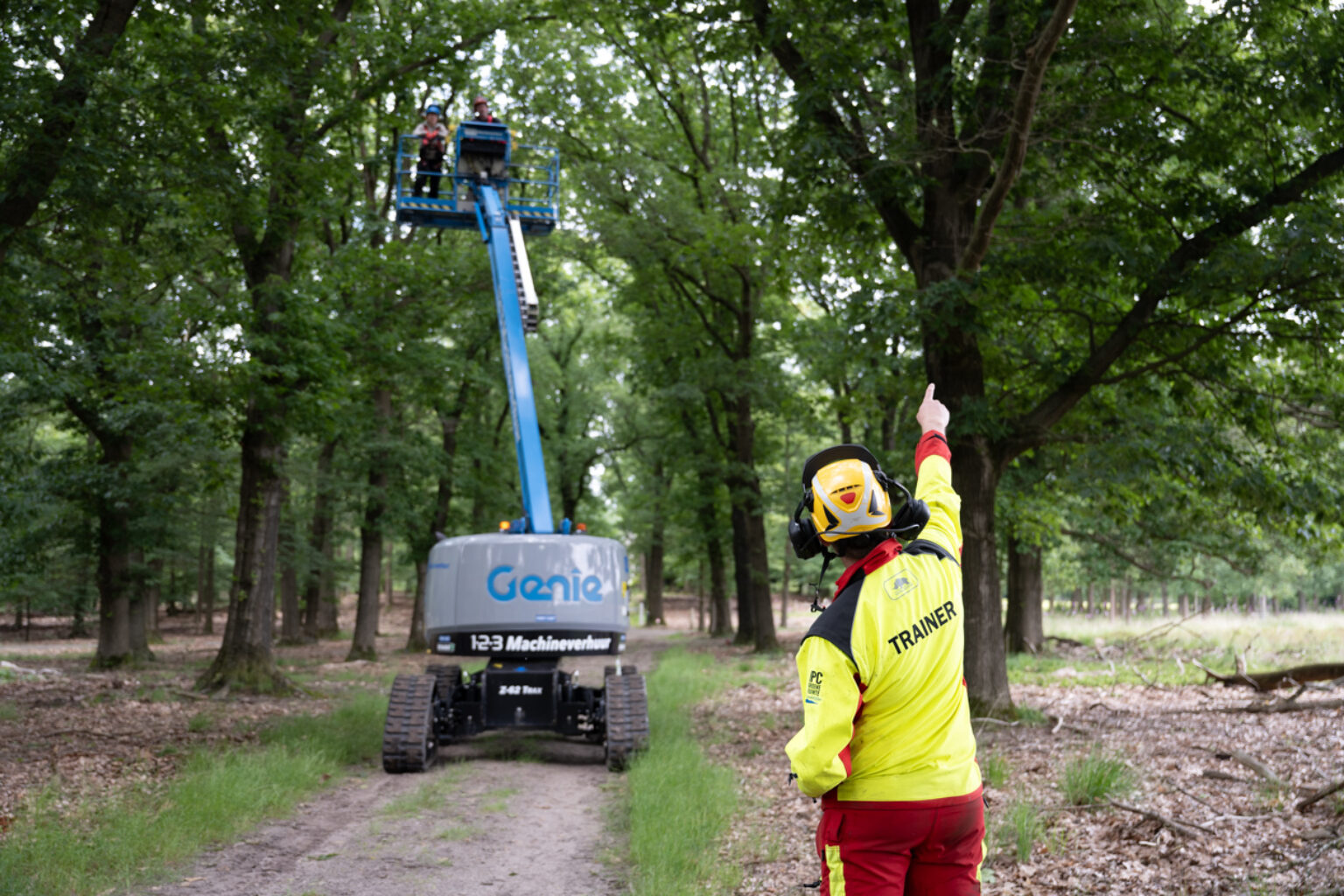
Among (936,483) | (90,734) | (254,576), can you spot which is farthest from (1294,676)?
(254,576)

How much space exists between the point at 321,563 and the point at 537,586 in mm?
19758

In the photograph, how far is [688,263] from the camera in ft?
78.3

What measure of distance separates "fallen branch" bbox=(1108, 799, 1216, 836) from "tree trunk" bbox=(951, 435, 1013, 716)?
15.5 ft

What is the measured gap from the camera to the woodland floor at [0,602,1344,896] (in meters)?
5.92

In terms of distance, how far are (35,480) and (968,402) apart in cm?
1699

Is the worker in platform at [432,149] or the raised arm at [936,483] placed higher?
the worker in platform at [432,149]

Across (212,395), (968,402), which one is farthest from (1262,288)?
(212,395)

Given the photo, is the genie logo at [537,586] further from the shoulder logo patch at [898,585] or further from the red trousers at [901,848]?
the shoulder logo patch at [898,585]

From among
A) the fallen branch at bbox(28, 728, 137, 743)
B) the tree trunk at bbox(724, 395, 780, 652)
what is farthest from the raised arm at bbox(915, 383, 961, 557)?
the tree trunk at bbox(724, 395, 780, 652)

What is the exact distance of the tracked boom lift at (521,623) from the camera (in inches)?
407

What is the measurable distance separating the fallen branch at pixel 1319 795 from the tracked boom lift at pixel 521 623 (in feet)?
19.8

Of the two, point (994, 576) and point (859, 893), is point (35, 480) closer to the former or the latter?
point (994, 576)

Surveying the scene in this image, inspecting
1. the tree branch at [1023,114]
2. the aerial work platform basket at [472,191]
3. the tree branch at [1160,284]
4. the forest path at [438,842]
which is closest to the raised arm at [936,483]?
the forest path at [438,842]

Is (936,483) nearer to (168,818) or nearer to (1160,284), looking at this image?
(168,818)
